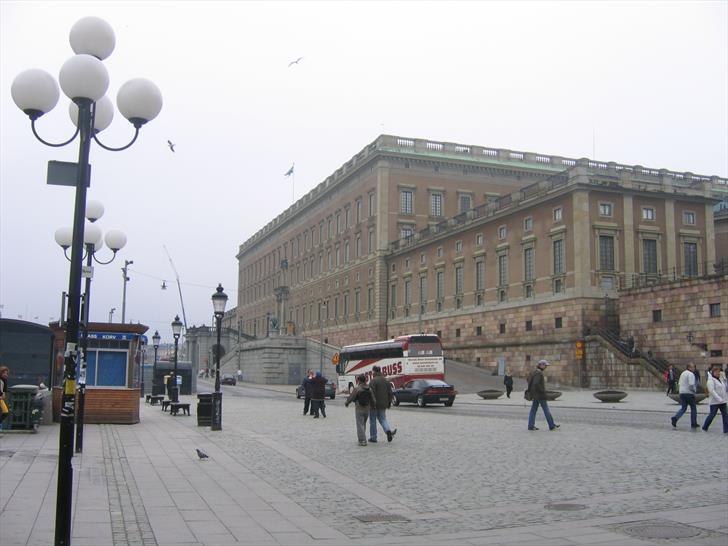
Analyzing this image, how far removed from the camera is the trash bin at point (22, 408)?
19766 millimetres

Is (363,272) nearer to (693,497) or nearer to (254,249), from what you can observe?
(254,249)

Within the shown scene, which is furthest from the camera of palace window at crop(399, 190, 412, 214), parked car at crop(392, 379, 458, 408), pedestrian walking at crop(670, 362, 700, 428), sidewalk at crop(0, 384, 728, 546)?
palace window at crop(399, 190, 412, 214)

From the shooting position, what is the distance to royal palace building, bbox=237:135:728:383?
51225mm

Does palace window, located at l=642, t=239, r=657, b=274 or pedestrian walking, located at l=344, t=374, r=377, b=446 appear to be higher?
palace window, located at l=642, t=239, r=657, b=274

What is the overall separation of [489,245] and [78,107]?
177ft

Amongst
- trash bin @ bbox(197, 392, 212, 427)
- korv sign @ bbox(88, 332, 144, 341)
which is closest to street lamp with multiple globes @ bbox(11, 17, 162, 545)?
korv sign @ bbox(88, 332, 144, 341)

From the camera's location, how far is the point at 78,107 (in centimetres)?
845

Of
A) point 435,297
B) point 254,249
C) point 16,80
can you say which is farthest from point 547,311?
point 254,249

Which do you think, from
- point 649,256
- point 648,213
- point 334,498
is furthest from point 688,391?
point 648,213

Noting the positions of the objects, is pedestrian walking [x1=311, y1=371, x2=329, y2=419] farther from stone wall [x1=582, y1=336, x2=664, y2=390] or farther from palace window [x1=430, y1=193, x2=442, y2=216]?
palace window [x1=430, y1=193, x2=442, y2=216]

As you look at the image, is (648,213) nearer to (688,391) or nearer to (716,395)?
(688,391)

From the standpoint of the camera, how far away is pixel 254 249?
436 ft

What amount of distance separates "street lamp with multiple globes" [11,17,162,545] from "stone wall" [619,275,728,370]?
125 feet

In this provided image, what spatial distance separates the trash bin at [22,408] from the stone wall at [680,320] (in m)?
33.6
